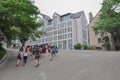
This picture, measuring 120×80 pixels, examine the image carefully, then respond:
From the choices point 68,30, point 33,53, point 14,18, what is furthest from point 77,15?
point 14,18

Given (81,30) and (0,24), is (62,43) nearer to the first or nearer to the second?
(81,30)

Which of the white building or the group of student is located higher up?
the white building

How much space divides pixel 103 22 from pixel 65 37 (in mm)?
46931

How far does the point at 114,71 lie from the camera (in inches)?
617

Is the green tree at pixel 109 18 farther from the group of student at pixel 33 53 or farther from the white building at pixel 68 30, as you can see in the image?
the white building at pixel 68 30

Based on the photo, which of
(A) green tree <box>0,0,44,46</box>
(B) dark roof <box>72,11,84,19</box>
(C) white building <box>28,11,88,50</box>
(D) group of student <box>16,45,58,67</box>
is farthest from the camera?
(B) dark roof <box>72,11,84,19</box>

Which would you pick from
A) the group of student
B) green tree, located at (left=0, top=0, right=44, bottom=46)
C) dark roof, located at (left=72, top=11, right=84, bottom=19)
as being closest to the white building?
dark roof, located at (left=72, top=11, right=84, bottom=19)

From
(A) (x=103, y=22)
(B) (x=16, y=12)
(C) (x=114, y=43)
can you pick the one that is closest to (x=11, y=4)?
(B) (x=16, y=12)

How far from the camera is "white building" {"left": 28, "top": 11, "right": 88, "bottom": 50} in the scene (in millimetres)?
91312

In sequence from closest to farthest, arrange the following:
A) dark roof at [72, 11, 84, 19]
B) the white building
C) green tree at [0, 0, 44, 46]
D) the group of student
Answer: the group of student → green tree at [0, 0, 44, 46] → the white building → dark roof at [72, 11, 84, 19]

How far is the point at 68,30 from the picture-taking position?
94.6 m

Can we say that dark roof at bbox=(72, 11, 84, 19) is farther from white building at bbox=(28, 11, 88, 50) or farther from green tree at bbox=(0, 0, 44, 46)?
green tree at bbox=(0, 0, 44, 46)

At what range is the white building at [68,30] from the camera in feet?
300

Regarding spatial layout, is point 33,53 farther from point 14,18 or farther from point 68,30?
point 68,30
